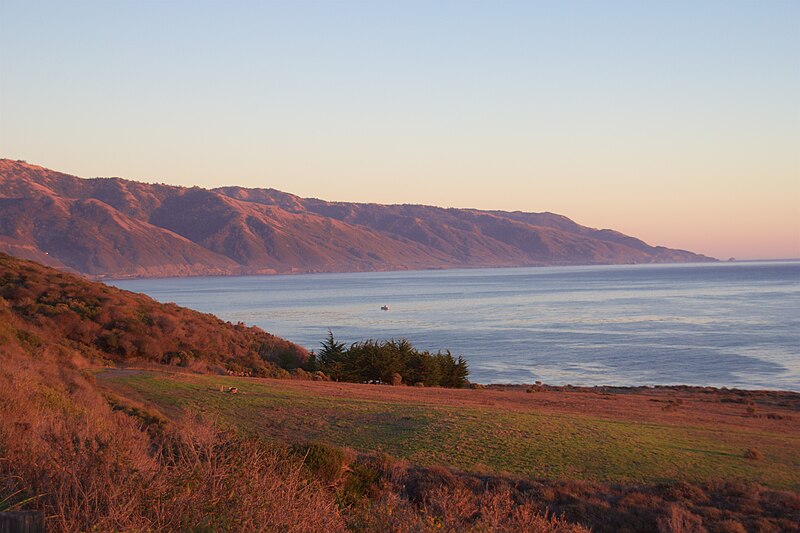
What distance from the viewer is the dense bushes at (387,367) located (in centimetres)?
2894

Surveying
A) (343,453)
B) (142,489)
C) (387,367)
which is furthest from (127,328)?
(142,489)

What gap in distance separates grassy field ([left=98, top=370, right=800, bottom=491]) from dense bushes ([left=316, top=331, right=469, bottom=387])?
23.1 feet

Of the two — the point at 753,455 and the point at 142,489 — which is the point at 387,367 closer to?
the point at 753,455

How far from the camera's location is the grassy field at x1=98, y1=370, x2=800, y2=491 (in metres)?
12.6

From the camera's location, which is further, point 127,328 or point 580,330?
point 580,330

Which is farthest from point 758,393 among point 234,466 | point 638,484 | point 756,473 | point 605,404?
point 234,466

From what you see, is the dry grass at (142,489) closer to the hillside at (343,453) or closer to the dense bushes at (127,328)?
the hillside at (343,453)

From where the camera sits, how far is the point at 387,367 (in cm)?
2923

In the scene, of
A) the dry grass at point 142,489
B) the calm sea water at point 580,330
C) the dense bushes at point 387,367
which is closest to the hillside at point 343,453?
the dry grass at point 142,489

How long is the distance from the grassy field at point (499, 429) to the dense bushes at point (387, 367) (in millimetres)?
7045

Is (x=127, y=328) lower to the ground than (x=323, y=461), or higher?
lower

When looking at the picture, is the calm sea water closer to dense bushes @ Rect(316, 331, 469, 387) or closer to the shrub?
dense bushes @ Rect(316, 331, 469, 387)

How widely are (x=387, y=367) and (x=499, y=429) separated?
1445cm

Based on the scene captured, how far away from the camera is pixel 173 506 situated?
4848 millimetres
